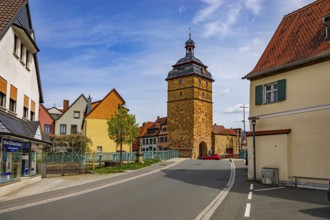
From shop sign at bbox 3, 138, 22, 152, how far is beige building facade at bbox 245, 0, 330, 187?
40.6ft

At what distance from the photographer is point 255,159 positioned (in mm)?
18469

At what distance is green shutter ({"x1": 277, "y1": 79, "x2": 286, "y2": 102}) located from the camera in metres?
17.4

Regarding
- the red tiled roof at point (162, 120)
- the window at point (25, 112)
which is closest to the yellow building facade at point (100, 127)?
the window at point (25, 112)

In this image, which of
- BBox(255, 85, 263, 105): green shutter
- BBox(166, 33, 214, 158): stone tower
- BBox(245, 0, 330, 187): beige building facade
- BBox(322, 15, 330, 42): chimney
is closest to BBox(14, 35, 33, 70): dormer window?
BBox(245, 0, 330, 187): beige building facade

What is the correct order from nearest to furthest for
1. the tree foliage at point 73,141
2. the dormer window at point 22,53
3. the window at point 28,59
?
the dormer window at point 22,53
the window at point 28,59
the tree foliage at point 73,141

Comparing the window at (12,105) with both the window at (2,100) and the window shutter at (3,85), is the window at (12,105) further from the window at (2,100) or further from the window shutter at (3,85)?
the window shutter at (3,85)

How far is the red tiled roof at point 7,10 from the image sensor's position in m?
16.9

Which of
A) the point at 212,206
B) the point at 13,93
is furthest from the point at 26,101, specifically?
the point at 212,206

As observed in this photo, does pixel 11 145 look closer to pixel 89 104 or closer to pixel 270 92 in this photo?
pixel 270 92

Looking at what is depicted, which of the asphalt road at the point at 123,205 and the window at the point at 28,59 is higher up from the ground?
the window at the point at 28,59

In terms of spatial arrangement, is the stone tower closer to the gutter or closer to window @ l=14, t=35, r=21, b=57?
the gutter

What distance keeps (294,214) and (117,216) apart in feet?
16.0

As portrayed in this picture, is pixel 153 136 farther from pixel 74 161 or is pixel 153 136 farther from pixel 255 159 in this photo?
pixel 255 159

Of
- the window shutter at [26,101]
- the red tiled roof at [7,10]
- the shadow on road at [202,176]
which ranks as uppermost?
the red tiled roof at [7,10]
